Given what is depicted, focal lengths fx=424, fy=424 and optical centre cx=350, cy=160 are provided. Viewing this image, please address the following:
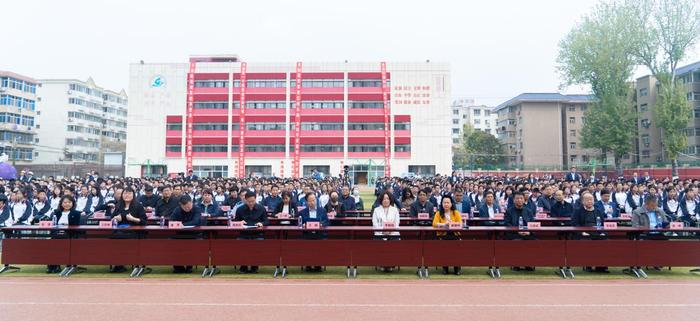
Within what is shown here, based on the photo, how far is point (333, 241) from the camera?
845 centimetres

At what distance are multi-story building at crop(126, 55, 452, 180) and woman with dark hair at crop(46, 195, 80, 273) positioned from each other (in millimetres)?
38105

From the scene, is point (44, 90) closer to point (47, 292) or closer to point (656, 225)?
point (47, 292)

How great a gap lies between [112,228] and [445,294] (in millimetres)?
6421

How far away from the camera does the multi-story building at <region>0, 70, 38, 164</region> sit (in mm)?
48938

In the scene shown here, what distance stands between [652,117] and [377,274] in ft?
158

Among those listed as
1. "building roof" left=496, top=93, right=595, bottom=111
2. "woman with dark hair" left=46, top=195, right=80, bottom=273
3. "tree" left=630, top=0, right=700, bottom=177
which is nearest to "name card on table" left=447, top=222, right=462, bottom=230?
"woman with dark hair" left=46, top=195, right=80, bottom=273

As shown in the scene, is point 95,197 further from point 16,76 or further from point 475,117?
point 475,117

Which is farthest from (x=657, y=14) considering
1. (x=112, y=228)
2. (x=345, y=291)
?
(x=112, y=228)

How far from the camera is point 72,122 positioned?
201 feet

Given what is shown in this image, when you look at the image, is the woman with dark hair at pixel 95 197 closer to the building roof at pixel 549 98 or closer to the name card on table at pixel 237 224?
the name card on table at pixel 237 224

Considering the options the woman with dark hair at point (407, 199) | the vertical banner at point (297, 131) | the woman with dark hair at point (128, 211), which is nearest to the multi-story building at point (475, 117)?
the vertical banner at point (297, 131)

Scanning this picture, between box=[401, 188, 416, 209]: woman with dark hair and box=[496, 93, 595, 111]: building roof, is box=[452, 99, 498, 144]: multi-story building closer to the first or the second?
box=[496, 93, 595, 111]: building roof

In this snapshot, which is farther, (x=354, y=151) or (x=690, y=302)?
(x=354, y=151)

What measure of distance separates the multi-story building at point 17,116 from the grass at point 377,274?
51671 millimetres
